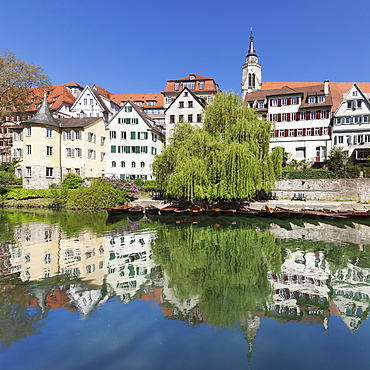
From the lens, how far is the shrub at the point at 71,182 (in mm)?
39100

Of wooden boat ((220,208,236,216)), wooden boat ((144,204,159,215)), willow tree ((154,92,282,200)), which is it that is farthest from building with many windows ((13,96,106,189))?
wooden boat ((220,208,236,216))

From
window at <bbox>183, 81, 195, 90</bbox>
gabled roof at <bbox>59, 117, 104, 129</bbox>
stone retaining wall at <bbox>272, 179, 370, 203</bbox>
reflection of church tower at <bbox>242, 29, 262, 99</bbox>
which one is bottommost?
stone retaining wall at <bbox>272, 179, 370, 203</bbox>

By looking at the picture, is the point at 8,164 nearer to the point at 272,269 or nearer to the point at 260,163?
the point at 260,163

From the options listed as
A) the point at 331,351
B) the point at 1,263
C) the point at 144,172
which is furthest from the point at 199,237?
the point at 144,172

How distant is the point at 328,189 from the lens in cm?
3519

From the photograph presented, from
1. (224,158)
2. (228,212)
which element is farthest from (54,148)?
(228,212)

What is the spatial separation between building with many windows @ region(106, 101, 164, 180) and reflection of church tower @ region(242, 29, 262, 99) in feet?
97.2

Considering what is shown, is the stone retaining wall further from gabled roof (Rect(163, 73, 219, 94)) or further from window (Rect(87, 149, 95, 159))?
gabled roof (Rect(163, 73, 219, 94))

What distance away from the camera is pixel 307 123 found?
144 ft

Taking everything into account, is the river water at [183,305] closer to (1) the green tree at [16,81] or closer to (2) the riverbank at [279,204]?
(2) the riverbank at [279,204]

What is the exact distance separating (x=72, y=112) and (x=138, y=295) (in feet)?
174

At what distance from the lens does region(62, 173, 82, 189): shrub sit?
128 ft

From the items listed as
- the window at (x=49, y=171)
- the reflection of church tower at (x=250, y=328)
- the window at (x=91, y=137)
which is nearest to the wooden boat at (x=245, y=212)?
the reflection of church tower at (x=250, y=328)

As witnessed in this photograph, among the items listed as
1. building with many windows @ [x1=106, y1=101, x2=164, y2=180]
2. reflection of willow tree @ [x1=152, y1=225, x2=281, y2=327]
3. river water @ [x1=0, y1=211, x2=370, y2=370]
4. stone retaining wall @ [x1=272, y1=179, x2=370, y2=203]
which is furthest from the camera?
building with many windows @ [x1=106, y1=101, x2=164, y2=180]
